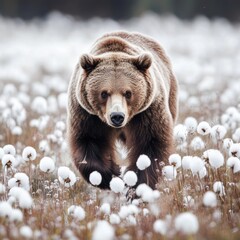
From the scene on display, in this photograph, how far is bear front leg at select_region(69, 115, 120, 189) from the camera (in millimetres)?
6336

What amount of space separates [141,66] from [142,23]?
25.3m

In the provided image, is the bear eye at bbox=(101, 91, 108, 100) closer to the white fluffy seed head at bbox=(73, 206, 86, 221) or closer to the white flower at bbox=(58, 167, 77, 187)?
the white flower at bbox=(58, 167, 77, 187)

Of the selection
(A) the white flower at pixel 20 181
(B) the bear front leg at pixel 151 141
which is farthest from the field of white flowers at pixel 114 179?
(B) the bear front leg at pixel 151 141

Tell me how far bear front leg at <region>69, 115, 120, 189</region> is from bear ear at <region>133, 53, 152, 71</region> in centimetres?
69

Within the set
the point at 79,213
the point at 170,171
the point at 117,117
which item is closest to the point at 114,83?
the point at 117,117

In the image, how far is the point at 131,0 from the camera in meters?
35.9

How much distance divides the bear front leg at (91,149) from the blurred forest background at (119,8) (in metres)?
27.2

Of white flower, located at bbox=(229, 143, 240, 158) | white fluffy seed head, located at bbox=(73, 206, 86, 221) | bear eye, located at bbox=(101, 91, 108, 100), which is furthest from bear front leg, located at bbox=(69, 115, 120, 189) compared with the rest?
white fluffy seed head, located at bbox=(73, 206, 86, 221)

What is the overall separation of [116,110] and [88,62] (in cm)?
66

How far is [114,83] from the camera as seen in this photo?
5.96 m

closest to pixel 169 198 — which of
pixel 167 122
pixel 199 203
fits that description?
pixel 199 203

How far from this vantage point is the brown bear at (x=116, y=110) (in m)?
5.99

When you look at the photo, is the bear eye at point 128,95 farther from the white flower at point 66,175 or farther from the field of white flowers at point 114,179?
the white flower at point 66,175

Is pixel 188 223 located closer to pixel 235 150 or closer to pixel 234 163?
pixel 234 163
